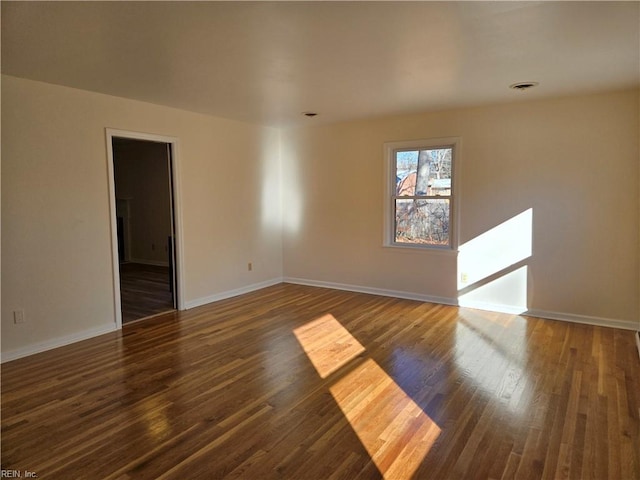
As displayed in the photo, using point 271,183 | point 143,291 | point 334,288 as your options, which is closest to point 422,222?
point 334,288

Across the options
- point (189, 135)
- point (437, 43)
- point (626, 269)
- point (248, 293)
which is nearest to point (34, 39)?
point (189, 135)

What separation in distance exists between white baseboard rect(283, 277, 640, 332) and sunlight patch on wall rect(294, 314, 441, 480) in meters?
1.85

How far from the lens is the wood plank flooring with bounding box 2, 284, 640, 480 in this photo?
2.13 m

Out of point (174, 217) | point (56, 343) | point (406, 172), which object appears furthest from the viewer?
point (406, 172)

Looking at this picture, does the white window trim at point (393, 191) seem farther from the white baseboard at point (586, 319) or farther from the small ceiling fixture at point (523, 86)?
the white baseboard at point (586, 319)

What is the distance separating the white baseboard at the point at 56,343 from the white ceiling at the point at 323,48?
238cm

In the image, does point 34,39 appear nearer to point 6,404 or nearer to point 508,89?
point 6,404

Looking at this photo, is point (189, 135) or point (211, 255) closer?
point (189, 135)

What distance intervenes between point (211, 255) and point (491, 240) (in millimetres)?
3550

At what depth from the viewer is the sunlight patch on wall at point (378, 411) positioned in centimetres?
218

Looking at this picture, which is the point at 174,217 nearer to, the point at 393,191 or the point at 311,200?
the point at 311,200

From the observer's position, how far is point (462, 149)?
493cm

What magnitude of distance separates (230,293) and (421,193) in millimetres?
2970

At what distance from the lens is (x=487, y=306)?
4914 millimetres
